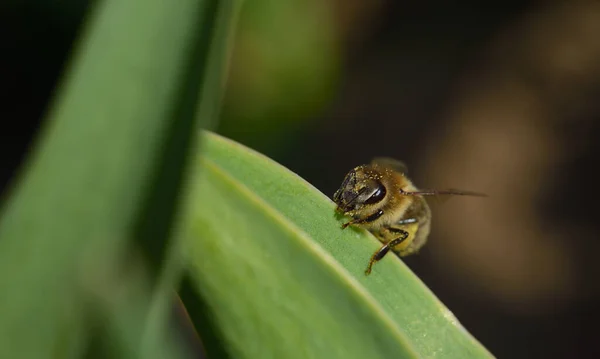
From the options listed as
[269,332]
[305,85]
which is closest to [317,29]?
[305,85]

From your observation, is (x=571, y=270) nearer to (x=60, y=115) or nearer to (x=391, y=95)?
(x=391, y=95)

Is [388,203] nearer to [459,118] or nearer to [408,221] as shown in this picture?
[408,221]

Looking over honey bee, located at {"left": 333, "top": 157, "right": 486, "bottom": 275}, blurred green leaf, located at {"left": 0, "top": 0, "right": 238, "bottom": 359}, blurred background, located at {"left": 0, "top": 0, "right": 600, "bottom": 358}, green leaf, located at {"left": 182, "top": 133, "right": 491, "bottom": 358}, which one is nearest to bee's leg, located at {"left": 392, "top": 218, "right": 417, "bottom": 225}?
honey bee, located at {"left": 333, "top": 157, "right": 486, "bottom": 275}

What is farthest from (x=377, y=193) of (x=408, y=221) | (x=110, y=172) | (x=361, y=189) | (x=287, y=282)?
(x=110, y=172)

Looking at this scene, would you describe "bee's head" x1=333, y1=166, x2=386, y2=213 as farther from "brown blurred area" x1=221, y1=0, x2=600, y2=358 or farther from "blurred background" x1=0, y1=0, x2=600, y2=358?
"brown blurred area" x1=221, y1=0, x2=600, y2=358

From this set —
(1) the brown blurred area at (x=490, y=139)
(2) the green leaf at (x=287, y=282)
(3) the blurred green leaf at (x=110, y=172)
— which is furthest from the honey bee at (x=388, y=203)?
(1) the brown blurred area at (x=490, y=139)

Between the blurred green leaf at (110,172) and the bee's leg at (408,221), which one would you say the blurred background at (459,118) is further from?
the blurred green leaf at (110,172)
